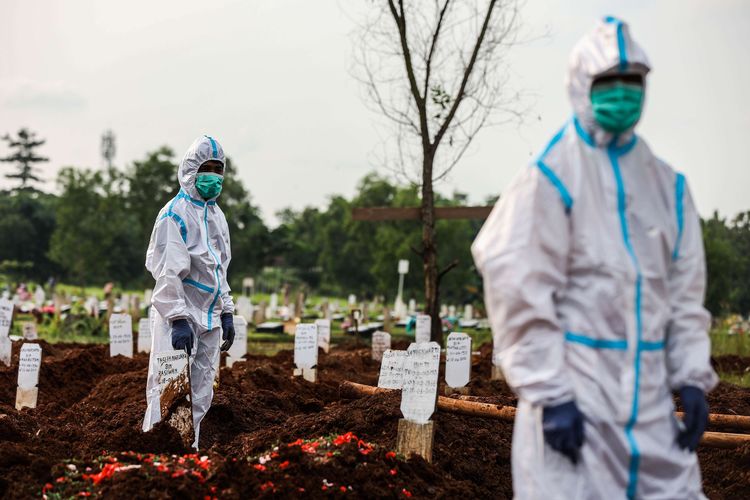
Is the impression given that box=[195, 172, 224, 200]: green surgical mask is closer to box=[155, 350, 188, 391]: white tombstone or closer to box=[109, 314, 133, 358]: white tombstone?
box=[155, 350, 188, 391]: white tombstone

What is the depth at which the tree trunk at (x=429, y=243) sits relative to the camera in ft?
37.0

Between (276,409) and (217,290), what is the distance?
1843 mm

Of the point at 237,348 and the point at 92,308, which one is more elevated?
the point at 92,308

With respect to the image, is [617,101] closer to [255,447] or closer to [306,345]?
[255,447]

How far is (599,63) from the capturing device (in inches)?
116

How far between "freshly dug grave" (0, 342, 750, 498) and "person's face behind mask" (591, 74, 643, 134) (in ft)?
7.55

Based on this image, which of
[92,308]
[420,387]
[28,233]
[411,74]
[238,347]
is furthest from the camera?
[28,233]

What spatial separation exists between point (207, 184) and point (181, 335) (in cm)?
106

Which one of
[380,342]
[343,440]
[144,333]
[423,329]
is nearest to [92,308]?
[144,333]

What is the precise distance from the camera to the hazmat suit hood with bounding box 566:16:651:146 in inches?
115

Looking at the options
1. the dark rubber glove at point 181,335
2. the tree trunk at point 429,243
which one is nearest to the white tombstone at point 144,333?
the tree trunk at point 429,243

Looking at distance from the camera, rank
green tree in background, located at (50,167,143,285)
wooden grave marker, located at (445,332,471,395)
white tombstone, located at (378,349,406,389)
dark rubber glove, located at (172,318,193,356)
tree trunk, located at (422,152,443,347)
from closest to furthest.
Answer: dark rubber glove, located at (172,318,193,356)
white tombstone, located at (378,349,406,389)
wooden grave marker, located at (445,332,471,395)
tree trunk, located at (422,152,443,347)
green tree in background, located at (50,167,143,285)

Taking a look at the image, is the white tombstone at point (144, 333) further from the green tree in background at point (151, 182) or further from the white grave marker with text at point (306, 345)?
the green tree in background at point (151, 182)

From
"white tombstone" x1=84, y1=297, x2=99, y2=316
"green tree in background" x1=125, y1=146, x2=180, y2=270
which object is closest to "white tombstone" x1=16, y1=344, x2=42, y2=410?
"white tombstone" x1=84, y1=297, x2=99, y2=316
